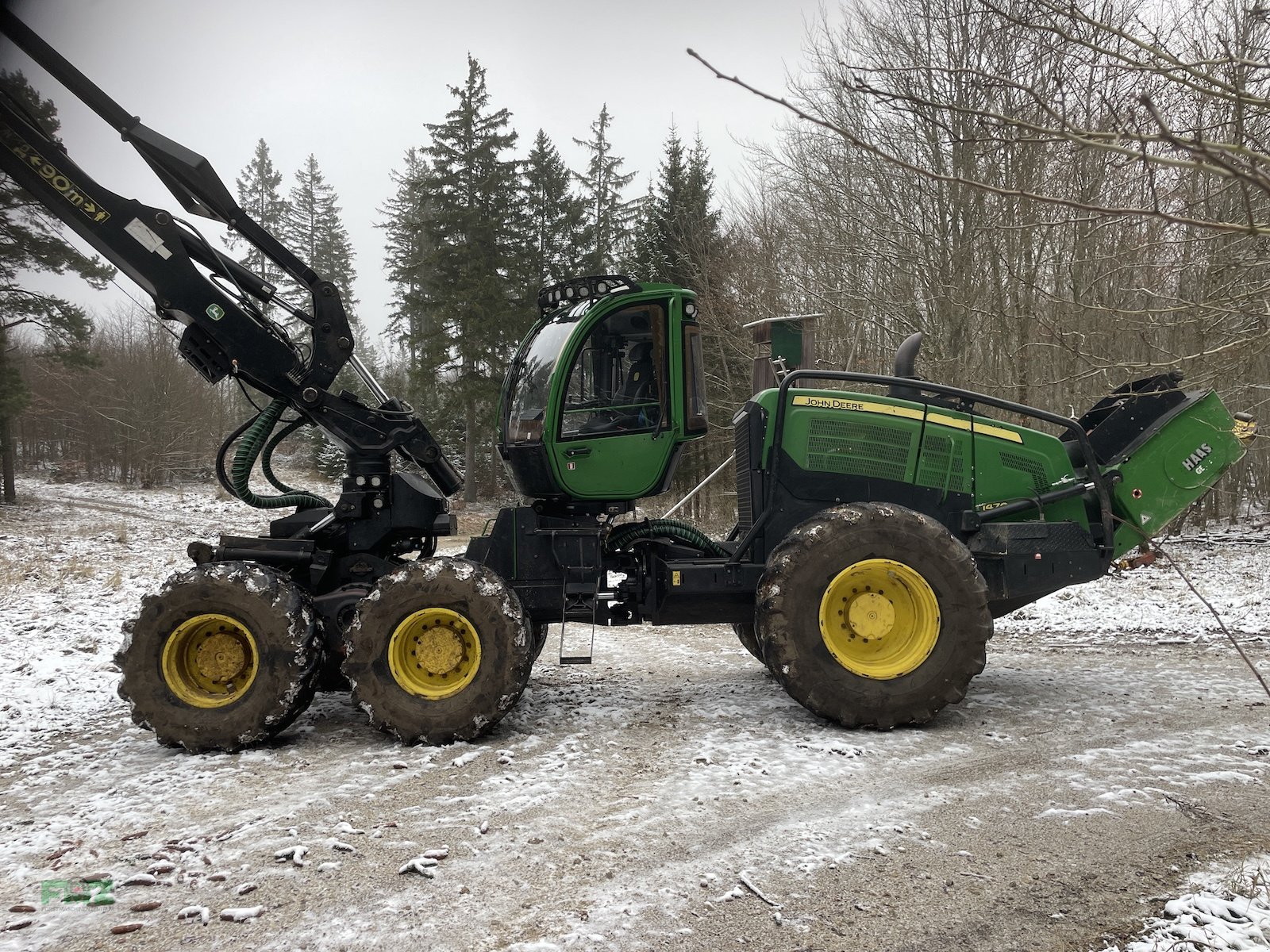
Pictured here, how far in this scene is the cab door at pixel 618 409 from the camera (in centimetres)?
569

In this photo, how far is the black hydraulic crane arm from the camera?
525 centimetres

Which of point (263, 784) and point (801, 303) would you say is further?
point (801, 303)

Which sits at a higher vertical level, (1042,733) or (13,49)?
(13,49)

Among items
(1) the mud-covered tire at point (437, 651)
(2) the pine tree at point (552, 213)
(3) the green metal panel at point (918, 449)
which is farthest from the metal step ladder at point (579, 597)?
(2) the pine tree at point (552, 213)

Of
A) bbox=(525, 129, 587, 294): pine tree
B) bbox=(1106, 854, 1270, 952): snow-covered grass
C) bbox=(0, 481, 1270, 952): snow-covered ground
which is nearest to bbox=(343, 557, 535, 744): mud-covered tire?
bbox=(0, 481, 1270, 952): snow-covered ground

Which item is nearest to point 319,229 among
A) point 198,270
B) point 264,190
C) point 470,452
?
point 264,190

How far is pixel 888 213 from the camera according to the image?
14.3 m

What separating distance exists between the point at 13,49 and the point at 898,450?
5.62 metres

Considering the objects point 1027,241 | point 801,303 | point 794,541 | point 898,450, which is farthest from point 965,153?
point 794,541

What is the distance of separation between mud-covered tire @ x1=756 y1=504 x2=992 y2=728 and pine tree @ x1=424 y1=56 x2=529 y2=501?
22.3 metres

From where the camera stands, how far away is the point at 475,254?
1085 inches

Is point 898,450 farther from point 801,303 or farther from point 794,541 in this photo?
point 801,303

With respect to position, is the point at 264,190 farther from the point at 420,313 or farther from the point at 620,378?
the point at 620,378

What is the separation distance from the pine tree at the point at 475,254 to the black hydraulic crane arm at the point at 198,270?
2112 centimetres
